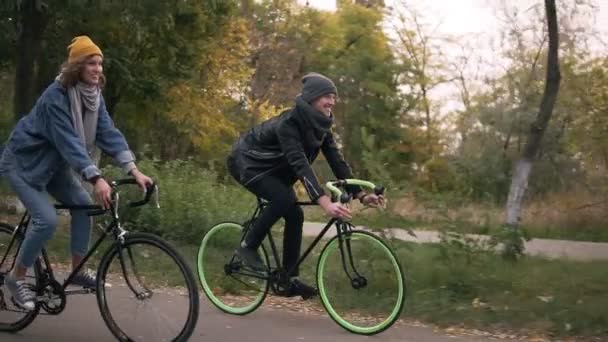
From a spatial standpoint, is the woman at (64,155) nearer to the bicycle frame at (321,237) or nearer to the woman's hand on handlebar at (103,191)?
the woman's hand on handlebar at (103,191)

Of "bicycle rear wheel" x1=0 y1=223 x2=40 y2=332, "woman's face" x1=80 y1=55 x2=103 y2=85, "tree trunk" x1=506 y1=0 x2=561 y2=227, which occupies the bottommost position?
"bicycle rear wheel" x1=0 y1=223 x2=40 y2=332

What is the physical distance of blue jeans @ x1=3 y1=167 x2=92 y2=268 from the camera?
5336mm

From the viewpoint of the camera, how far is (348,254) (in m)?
6.22

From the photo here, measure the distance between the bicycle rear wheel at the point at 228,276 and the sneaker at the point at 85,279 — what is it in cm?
153

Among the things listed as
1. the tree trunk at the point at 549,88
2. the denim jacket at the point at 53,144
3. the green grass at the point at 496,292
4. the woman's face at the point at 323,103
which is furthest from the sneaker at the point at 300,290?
the tree trunk at the point at 549,88

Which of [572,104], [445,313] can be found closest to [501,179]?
[572,104]

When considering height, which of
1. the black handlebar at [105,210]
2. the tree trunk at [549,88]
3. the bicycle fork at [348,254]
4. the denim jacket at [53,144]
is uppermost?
the tree trunk at [549,88]

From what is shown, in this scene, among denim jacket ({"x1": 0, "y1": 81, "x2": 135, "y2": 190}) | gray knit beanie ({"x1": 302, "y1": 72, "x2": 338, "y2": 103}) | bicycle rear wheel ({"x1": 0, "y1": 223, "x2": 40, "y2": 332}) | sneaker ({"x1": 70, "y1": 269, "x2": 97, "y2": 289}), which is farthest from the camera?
gray knit beanie ({"x1": 302, "y1": 72, "x2": 338, "y2": 103})

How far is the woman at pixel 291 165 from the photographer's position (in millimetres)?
6078

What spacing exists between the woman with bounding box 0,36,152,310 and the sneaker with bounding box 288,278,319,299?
5.17 feet

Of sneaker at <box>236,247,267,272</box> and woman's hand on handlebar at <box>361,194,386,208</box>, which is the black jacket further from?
sneaker at <box>236,247,267,272</box>

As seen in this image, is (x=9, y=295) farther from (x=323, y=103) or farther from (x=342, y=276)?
(x=323, y=103)

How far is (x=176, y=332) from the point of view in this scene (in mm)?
5090

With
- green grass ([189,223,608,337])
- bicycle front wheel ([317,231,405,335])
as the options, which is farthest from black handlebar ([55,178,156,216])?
green grass ([189,223,608,337])
